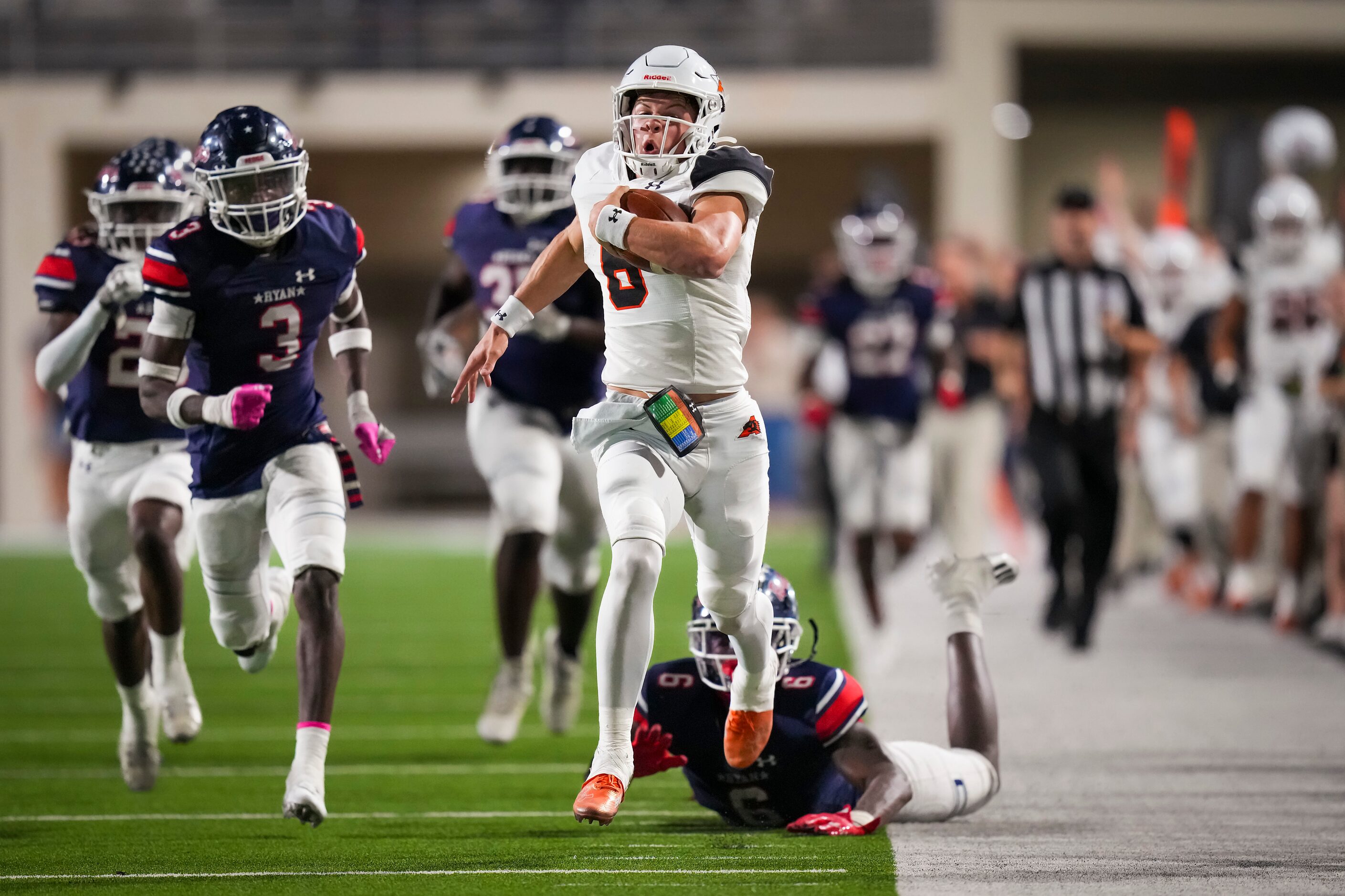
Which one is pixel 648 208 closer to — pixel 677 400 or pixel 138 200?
pixel 677 400

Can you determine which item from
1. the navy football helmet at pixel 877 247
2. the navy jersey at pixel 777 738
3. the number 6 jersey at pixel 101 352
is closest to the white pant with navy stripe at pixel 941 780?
the navy jersey at pixel 777 738

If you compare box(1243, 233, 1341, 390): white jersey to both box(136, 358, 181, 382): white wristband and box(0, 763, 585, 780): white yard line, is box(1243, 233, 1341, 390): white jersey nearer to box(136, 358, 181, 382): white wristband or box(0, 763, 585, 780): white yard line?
box(0, 763, 585, 780): white yard line

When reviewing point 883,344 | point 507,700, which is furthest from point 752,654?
point 883,344

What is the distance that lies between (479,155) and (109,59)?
3922mm

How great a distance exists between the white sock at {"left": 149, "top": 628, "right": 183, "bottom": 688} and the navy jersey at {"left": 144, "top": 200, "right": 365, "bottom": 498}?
768mm

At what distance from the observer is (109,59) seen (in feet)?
61.2

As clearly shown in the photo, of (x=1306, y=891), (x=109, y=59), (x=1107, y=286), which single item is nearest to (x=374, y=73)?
(x=109, y=59)

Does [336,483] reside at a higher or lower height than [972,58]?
lower

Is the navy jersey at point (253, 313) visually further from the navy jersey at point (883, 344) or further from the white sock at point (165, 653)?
the navy jersey at point (883, 344)

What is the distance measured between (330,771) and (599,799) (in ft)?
6.31

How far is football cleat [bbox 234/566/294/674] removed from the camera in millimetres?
5031

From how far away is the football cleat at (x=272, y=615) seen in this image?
503cm

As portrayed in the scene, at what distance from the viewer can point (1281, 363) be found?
8.75m

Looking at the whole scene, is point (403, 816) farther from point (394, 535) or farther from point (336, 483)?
point (394, 535)
